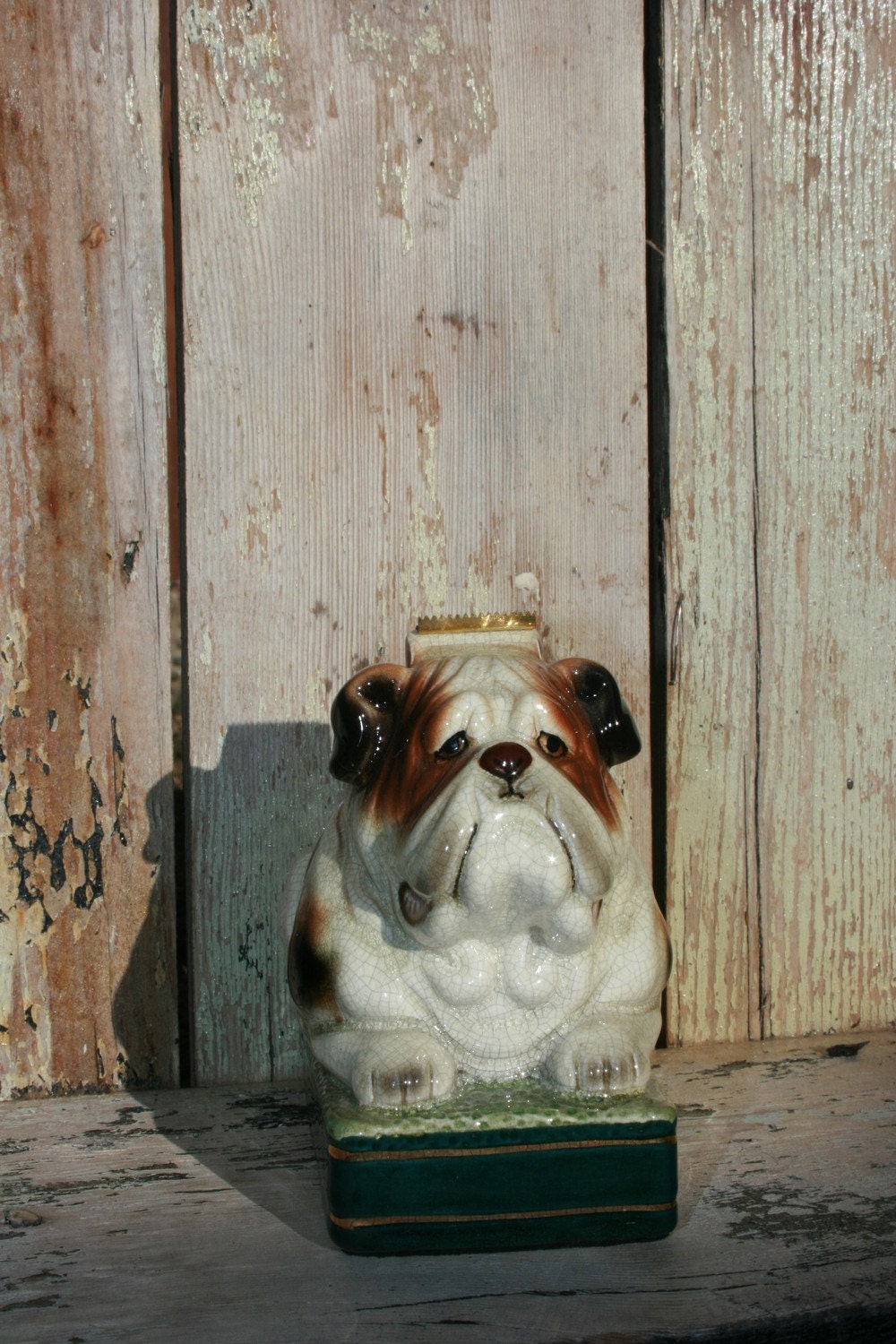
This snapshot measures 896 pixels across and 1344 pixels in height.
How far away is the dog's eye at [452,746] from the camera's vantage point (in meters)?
1.27

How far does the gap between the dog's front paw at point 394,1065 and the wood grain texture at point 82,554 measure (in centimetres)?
51

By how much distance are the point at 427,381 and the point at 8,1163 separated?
101cm

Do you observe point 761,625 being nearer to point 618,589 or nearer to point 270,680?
point 618,589

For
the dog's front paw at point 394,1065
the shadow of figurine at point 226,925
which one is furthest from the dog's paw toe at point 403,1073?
the shadow of figurine at point 226,925

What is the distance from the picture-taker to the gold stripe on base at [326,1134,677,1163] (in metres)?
1.22

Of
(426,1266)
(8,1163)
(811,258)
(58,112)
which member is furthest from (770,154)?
(8,1163)

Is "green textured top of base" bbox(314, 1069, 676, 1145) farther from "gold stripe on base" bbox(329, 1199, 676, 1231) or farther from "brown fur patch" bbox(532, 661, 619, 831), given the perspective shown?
"brown fur patch" bbox(532, 661, 619, 831)

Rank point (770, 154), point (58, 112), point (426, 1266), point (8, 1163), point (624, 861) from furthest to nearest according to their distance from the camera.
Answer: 1. point (770, 154)
2. point (58, 112)
3. point (8, 1163)
4. point (624, 861)
5. point (426, 1266)

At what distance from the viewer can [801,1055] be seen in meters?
1.78

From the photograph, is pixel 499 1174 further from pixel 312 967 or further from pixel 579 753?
pixel 579 753

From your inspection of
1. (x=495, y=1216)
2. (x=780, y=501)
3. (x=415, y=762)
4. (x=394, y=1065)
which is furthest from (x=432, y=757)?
(x=780, y=501)

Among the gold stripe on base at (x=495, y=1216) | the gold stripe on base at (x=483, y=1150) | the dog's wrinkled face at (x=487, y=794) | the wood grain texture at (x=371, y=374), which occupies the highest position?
the wood grain texture at (x=371, y=374)

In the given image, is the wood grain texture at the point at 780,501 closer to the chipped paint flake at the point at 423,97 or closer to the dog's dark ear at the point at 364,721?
the chipped paint flake at the point at 423,97

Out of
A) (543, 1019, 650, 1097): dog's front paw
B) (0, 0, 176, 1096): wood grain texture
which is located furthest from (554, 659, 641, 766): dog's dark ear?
(0, 0, 176, 1096): wood grain texture
